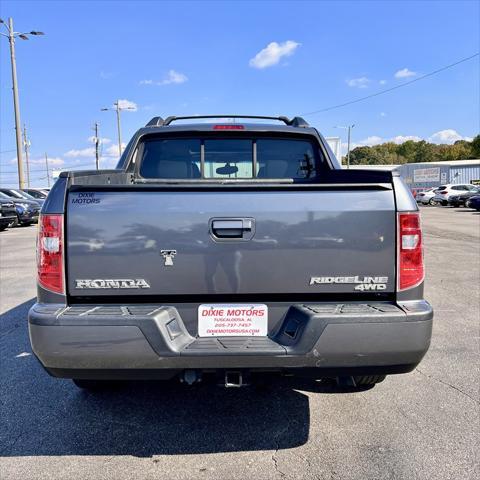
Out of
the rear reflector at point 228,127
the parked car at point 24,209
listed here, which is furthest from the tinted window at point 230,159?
the parked car at point 24,209

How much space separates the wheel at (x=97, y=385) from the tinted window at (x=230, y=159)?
201 centimetres

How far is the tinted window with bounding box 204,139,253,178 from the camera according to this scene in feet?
13.5

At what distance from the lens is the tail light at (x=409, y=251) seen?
2.45m

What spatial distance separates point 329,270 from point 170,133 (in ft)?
6.85

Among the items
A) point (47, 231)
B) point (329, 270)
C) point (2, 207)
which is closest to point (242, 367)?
point (329, 270)

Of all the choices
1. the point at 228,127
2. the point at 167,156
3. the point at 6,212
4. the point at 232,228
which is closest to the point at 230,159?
the point at 228,127

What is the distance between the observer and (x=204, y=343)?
7.95 ft

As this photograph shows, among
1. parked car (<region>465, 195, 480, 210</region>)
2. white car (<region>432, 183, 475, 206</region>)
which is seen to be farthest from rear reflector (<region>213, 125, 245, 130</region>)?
white car (<region>432, 183, 475, 206</region>)

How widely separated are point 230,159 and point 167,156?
0.59m

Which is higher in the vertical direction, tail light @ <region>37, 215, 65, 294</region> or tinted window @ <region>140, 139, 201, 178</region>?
tinted window @ <region>140, 139, 201, 178</region>

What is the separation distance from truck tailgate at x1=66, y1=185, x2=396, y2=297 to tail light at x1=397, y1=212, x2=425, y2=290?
0.06 m

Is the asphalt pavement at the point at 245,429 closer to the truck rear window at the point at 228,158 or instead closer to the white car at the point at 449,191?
the truck rear window at the point at 228,158

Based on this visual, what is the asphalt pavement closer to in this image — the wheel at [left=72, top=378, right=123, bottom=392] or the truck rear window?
the wheel at [left=72, top=378, right=123, bottom=392]

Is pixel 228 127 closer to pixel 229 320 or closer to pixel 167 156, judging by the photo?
pixel 167 156
